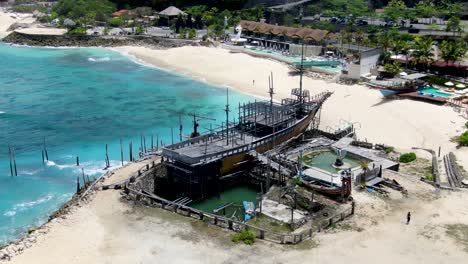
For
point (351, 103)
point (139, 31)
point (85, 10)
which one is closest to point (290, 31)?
point (351, 103)

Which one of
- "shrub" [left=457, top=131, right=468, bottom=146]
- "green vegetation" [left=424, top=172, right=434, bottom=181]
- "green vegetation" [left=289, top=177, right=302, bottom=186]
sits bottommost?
"green vegetation" [left=424, top=172, right=434, bottom=181]

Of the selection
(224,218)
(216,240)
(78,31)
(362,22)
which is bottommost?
(216,240)

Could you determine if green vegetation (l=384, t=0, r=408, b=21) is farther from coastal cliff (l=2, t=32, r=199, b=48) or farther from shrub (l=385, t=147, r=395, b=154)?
shrub (l=385, t=147, r=395, b=154)

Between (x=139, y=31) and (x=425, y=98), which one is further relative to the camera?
(x=139, y=31)

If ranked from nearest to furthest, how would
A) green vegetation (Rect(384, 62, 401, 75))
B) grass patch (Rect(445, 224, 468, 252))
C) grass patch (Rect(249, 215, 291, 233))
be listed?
1. grass patch (Rect(445, 224, 468, 252))
2. grass patch (Rect(249, 215, 291, 233))
3. green vegetation (Rect(384, 62, 401, 75))

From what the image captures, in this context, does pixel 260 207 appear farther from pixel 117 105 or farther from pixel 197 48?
pixel 197 48

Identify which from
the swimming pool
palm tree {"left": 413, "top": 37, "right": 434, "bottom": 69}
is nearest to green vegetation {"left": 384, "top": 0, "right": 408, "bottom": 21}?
palm tree {"left": 413, "top": 37, "right": 434, "bottom": 69}

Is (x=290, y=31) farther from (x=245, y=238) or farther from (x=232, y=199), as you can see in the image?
(x=245, y=238)
